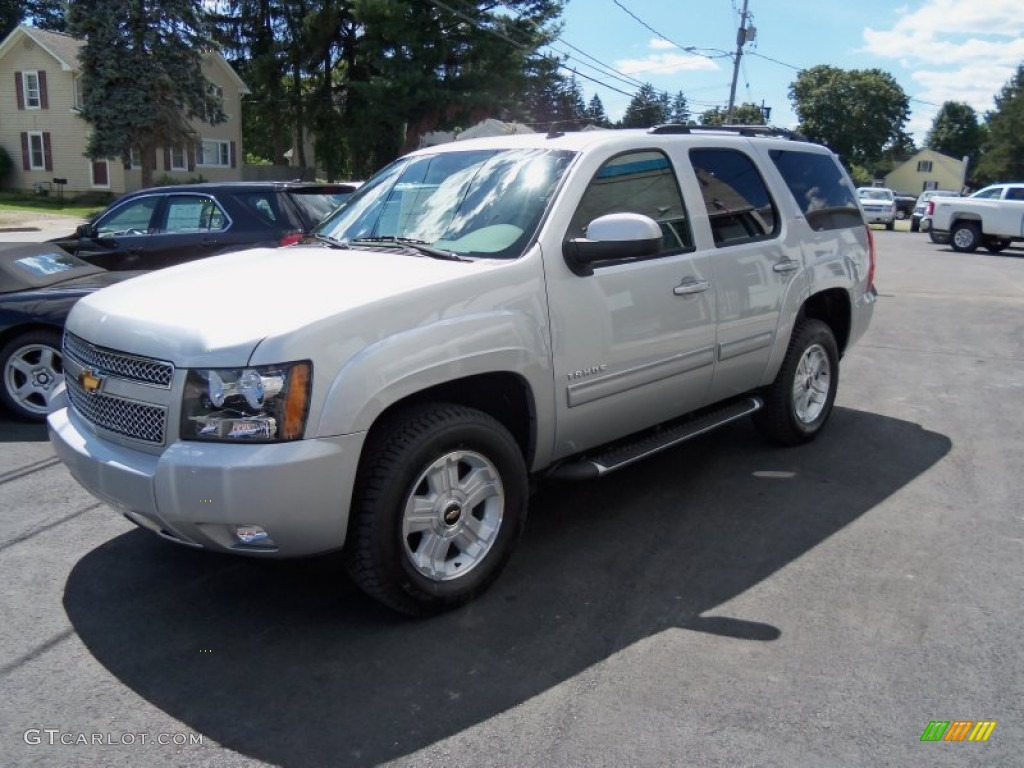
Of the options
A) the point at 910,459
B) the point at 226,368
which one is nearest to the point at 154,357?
the point at 226,368

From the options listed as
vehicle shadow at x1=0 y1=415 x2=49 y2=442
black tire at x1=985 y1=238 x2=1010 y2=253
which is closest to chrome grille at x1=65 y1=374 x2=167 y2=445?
vehicle shadow at x1=0 y1=415 x2=49 y2=442

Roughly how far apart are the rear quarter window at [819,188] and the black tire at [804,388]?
72 cm

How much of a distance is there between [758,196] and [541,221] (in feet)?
6.44

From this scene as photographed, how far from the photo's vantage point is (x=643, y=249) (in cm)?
391

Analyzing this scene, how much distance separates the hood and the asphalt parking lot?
3.39 ft

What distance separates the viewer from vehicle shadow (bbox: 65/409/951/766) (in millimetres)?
2984

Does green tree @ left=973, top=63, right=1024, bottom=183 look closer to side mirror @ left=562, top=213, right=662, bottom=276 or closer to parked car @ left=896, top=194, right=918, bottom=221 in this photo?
parked car @ left=896, top=194, right=918, bottom=221

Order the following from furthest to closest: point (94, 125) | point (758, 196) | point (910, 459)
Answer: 1. point (94, 125)
2. point (910, 459)
3. point (758, 196)

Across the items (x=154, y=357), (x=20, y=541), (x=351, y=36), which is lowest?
(x=20, y=541)

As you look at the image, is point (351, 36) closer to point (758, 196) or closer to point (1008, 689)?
point (758, 196)

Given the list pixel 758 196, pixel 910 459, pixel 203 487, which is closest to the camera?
pixel 203 487

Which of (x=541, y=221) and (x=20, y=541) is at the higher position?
(x=541, y=221)

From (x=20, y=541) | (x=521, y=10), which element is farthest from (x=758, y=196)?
(x=521, y=10)

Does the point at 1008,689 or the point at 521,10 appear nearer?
the point at 1008,689
